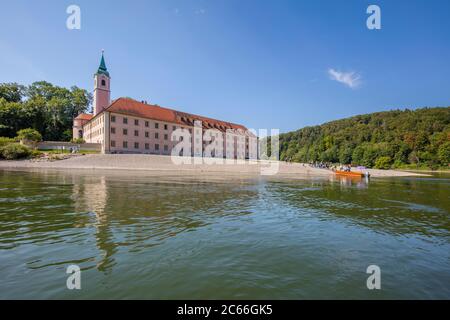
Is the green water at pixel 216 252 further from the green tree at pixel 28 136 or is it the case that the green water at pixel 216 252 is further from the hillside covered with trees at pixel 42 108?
the hillside covered with trees at pixel 42 108

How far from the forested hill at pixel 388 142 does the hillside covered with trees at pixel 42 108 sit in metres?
114

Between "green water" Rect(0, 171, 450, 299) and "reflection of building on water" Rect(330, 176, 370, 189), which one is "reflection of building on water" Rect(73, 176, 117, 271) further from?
"reflection of building on water" Rect(330, 176, 370, 189)

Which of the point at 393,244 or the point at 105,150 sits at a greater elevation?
the point at 105,150

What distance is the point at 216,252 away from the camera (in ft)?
22.2

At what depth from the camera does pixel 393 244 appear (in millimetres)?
7957

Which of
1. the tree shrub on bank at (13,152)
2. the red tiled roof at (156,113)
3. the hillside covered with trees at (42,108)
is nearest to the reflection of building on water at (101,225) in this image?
the tree shrub on bank at (13,152)

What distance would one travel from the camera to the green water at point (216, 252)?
4.87 meters

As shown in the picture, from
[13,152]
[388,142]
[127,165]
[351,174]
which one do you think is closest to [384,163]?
[388,142]

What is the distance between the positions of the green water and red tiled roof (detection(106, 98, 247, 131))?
5324 cm

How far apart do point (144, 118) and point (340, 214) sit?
198 feet

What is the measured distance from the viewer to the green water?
16.0ft

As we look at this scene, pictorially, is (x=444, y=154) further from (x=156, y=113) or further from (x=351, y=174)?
(x=156, y=113)

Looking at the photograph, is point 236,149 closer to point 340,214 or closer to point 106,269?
point 340,214

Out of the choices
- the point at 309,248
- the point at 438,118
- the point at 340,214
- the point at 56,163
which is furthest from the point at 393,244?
the point at 438,118
